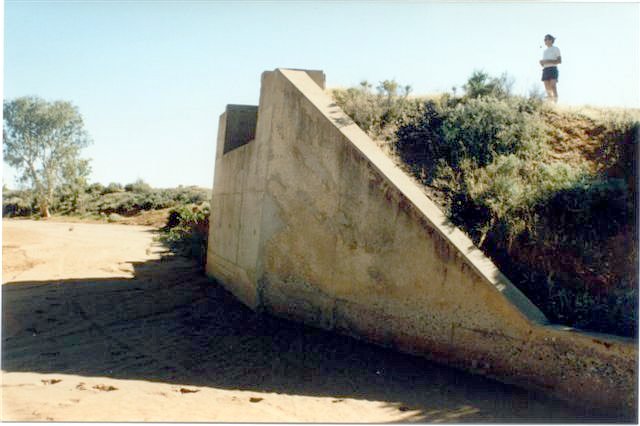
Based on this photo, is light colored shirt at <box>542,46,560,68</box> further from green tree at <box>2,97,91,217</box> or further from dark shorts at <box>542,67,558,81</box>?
green tree at <box>2,97,91,217</box>

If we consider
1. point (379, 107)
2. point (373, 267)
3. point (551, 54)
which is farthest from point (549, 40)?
point (373, 267)

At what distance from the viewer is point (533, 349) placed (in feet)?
14.9

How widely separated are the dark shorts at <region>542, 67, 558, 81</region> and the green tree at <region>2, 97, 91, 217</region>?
1077 inches

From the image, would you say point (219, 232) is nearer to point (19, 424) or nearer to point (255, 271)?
point (255, 271)

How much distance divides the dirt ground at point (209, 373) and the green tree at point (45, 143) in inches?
896

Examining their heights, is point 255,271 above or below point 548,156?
below

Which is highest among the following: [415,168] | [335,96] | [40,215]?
[335,96]

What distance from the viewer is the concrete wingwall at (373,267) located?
4.44m

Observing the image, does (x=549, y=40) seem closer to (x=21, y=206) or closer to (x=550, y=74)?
(x=550, y=74)

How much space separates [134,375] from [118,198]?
112ft

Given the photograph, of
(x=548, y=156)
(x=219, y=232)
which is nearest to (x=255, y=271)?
(x=219, y=232)

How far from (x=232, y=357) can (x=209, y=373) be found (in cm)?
50

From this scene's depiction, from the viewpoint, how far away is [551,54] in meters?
10.1

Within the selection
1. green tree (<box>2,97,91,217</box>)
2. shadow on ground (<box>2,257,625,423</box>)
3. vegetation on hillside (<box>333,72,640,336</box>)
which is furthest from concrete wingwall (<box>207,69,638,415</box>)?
green tree (<box>2,97,91,217</box>)
